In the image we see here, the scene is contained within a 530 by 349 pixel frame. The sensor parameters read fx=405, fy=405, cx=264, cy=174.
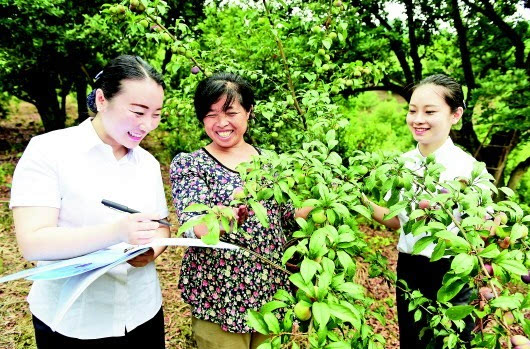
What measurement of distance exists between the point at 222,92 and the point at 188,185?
0.44 m

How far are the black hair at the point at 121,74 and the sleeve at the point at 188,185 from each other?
376mm

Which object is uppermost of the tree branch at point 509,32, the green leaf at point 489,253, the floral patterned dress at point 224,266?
the tree branch at point 509,32

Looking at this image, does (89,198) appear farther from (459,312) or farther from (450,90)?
(450,90)

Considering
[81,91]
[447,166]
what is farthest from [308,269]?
[81,91]

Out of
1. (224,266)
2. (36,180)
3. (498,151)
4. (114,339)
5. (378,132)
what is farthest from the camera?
(378,132)

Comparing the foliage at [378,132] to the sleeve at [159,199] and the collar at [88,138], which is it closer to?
the sleeve at [159,199]

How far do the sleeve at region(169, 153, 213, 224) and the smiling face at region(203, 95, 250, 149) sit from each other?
15 centimetres

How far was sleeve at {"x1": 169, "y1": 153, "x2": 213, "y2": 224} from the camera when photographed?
64.7 inches

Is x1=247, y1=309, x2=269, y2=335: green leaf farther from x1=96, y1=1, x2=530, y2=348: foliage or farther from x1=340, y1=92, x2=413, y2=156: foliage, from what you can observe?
x1=340, y1=92, x2=413, y2=156: foliage

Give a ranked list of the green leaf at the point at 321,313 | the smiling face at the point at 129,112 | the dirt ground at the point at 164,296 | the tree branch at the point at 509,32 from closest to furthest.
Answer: the green leaf at the point at 321,313 < the smiling face at the point at 129,112 < the dirt ground at the point at 164,296 < the tree branch at the point at 509,32

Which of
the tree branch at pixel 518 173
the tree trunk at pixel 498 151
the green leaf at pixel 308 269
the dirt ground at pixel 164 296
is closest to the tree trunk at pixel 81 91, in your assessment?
the dirt ground at pixel 164 296

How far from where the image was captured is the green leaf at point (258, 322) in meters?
0.94

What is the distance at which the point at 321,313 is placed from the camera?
2.91 feet

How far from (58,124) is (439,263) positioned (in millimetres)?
8446
